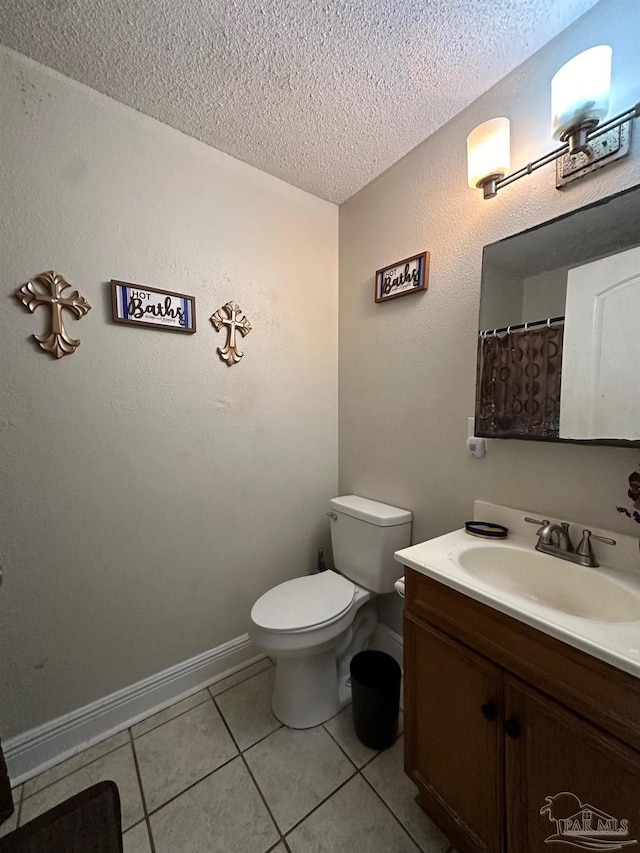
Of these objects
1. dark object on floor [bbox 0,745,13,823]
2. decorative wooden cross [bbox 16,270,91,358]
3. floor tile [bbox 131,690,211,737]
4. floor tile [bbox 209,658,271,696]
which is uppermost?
decorative wooden cross [bbox 16,270,91,358]

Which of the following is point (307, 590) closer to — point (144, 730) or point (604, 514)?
point (144, 730)

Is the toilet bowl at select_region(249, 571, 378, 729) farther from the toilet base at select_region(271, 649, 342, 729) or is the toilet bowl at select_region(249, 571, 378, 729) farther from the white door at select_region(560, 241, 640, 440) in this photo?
the white door at select_region(560, 241, 640, 440)

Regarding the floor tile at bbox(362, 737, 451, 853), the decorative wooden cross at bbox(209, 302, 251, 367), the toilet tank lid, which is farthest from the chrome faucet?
the decorative wooden cross at bbox(209, 302, 251, 367)

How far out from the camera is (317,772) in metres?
1.17

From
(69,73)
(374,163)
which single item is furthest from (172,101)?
(374,163)

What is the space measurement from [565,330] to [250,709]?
1864 mm

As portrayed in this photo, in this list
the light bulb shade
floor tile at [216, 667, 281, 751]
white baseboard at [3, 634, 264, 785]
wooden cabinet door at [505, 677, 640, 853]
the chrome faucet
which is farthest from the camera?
floor tile at [216, 667, 281, 751]

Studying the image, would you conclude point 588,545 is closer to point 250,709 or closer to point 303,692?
point 303,692

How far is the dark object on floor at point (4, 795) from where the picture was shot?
3.41ft

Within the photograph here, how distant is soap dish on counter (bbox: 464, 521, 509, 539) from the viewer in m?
1.14

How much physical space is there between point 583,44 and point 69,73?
5.35ft

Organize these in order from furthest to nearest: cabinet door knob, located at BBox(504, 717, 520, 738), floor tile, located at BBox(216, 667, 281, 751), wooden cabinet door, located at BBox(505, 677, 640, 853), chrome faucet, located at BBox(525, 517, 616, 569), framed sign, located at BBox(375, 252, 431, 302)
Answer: framed sign, located at BBox(375, 252, 431, 302), floor tile, located at BBox(216, 667, 281, 751), chrome faucet, located at BBox(525, 517, 616, 569), cabinet door knob, located at BBox(504, 717, 520, 738), wooden cabinet door, located at BBox(505, 677, 640, 853)

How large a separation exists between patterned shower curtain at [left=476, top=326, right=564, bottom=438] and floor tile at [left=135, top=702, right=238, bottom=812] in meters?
1.54

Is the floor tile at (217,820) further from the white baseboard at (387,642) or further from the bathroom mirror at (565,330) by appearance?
the bathroom mirror at (565,330)
